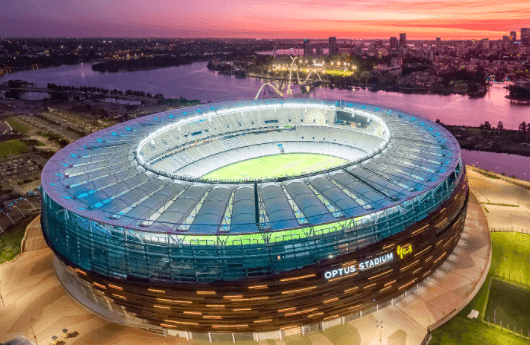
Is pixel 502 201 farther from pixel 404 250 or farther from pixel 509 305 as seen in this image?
pixel 404 250

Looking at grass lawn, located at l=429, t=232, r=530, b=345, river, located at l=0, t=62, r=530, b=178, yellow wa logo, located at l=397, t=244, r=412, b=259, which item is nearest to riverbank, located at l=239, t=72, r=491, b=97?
river, located at l=0, t=62, r=530, b=178

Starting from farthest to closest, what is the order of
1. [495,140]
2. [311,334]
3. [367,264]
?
1. [495,140]
2. [311,334]
3. [367,264]

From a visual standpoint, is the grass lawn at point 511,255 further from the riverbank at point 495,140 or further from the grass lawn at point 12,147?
the grass lawn at point 12,147

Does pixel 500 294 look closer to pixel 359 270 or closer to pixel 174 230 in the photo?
pixel 359 270

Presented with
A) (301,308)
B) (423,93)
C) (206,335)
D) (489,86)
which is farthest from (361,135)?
(489,86)

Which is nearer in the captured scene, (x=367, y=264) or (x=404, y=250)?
(x=367, y=264)

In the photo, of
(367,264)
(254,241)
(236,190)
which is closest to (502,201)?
(367,264)
